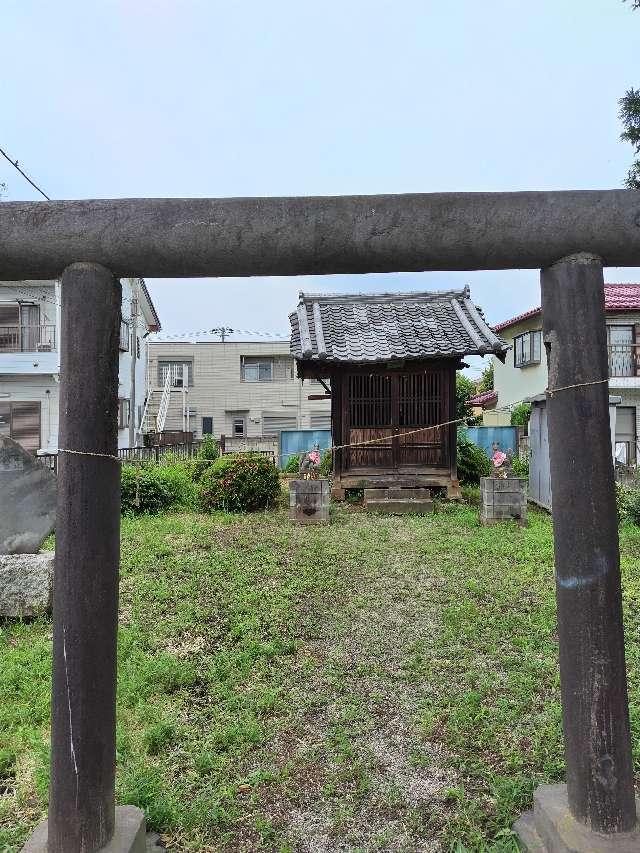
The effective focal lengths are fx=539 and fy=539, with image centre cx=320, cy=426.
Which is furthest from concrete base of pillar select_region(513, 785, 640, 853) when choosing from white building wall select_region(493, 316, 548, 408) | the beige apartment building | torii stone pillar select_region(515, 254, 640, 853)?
the beige apartment building

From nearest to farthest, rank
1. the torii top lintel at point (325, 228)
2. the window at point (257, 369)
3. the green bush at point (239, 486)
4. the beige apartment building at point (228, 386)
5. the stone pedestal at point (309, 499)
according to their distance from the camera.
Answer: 1. the torii top lintel at point (325, 228)
2. the stone pedestal at point (309, 499)
3. the green bush at point (239, 486)
4. the beige apartment building at point (228, 386)
5. the window at point (257, 369)

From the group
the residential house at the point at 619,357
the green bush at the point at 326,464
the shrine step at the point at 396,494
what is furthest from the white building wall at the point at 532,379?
the shrine step at the point at 396,494

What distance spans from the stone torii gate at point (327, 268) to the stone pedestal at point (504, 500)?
23.4 ft

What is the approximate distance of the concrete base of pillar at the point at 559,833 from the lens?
204 cm

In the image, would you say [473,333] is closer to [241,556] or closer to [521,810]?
[241,556]

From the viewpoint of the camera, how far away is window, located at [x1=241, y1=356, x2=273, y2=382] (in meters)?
28.1

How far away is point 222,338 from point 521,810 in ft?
88.5

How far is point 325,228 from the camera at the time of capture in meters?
2.30

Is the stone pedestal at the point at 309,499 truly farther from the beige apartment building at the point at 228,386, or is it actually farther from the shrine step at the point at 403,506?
the beige apartment building at the point at 228,386

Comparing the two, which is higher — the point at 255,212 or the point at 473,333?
the point at 473,333

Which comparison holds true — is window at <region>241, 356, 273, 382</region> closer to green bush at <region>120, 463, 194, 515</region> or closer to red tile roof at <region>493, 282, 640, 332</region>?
red tile roof at <region>493, 282, 640, 332</region>

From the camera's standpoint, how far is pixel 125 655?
4387 mm

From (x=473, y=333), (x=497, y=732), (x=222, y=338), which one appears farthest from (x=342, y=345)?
(x=222, y=338)

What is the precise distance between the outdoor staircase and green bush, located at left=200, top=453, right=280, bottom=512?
1946 millimetres
